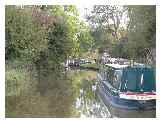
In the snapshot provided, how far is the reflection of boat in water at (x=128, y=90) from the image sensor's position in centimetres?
398

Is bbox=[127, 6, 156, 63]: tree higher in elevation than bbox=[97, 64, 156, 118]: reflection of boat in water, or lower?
higher

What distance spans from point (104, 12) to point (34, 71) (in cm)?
78

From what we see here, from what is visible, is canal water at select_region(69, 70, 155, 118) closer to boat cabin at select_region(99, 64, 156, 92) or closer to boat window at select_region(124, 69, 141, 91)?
boat cabin at select_region(99, 64, 156, 92)

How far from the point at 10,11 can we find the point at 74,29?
0.56m

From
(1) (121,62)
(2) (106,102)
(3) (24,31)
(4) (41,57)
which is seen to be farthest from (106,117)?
(3) (24,31)

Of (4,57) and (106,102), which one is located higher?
(4,57)

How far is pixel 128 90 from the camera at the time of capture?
4.12m

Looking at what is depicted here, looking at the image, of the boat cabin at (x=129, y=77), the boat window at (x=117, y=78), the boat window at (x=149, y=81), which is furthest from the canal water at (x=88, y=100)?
the boat window at (x=149, y=81)

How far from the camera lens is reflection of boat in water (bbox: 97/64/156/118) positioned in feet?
13.1

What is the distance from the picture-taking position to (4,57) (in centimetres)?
398

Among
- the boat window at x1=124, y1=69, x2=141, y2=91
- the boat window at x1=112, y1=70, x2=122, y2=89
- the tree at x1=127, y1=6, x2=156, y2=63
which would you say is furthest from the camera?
the boat window at x1=112, y1=70, x2=122, y2=89

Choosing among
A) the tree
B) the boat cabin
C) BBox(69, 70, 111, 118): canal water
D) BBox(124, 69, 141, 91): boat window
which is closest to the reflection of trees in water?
BBox(69, 70, 111, 118): canal water
